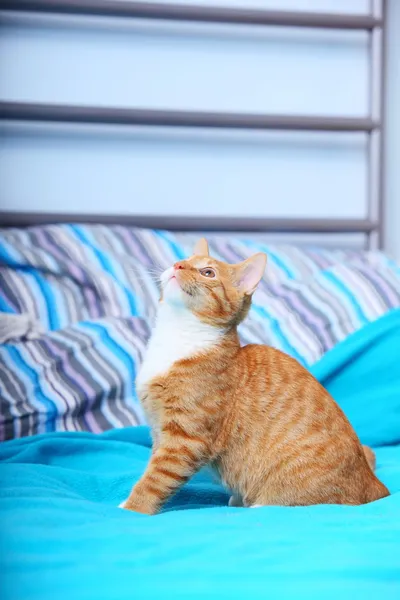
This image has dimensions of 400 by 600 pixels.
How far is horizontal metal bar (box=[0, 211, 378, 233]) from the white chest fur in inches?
37.3

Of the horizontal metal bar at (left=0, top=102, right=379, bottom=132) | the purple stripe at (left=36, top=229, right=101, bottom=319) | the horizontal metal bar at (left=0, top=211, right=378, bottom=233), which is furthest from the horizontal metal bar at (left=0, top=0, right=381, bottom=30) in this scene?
the purple stripe at (left=36, top=229, right=101, bottom=319)

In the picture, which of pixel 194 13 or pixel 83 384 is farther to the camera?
pixel 194 13

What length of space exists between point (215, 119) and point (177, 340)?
3.62ft

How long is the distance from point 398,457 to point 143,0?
1.48 m

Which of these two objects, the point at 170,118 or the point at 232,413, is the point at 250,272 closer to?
the point at 232,413

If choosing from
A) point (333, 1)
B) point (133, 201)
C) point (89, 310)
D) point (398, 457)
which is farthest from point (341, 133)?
point (398, 457)

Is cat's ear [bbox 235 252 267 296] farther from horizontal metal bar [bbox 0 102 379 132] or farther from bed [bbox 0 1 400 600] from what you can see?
horizontal metal bar [bbox 0 102 379 132]

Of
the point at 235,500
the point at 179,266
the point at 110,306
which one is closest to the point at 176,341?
the point at 179,266

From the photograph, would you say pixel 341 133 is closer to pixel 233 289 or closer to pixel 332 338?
pixel 332 338

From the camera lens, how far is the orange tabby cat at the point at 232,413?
1102 mm

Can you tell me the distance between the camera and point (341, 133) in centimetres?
233

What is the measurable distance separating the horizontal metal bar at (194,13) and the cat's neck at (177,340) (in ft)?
3.93

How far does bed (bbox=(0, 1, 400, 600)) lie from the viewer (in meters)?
0.79

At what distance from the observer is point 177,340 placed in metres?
1.20
